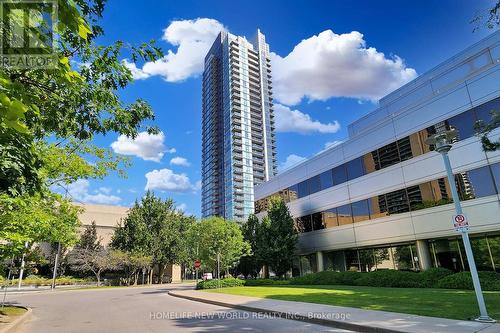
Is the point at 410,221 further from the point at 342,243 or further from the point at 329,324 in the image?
the point at 329,324

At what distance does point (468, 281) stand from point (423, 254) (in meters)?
5.98

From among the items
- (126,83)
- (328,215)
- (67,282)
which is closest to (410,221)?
(328,215)

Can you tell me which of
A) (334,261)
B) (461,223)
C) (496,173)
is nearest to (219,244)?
(334,261)

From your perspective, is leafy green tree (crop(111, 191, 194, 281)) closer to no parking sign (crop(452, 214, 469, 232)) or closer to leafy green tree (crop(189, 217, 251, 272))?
leafy green tree (crop(189, 217, 251, 272))

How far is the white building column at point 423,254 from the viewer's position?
75.9 ft

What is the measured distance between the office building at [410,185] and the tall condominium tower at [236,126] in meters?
93.1

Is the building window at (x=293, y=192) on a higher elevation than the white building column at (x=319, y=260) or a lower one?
higher

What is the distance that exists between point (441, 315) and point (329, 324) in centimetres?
315

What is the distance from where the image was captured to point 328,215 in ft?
105

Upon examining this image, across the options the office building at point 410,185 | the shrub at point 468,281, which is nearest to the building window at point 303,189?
the office building at point 410,185

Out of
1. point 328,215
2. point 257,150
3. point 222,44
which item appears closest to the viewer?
point 328,215

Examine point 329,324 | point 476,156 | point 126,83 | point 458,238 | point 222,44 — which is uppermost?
point 222,44

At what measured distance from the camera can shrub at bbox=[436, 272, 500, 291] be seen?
645 inches

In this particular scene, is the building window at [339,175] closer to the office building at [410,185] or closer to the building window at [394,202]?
the office building at [410,185]
